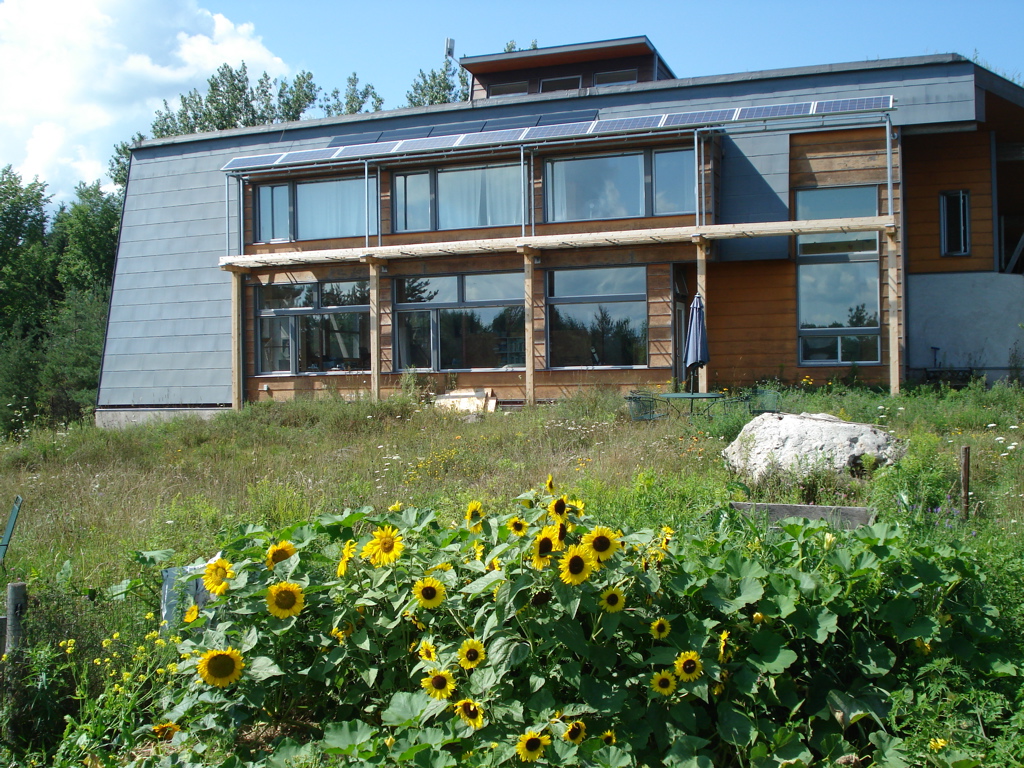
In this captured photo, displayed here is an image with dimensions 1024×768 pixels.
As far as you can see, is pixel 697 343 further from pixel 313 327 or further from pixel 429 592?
pixel 429 592

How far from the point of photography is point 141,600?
4.12 m

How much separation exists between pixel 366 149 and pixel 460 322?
3982 millimetres

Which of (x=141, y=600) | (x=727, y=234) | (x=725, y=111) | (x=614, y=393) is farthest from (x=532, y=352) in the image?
(x=141, y=600)

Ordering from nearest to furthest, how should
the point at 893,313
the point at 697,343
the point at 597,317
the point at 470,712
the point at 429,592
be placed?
the point at 470,712 < the point at 429,592 < the point at 697,343 < the point at 893,313 < the point at 597,317

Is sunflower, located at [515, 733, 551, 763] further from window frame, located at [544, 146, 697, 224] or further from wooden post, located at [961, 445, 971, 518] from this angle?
window frame, located at [544, 146, 697, 224]

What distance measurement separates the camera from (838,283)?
14.9 meters

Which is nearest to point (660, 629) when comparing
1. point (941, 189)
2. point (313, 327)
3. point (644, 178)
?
point (644, 178)

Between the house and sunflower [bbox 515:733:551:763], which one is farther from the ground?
the house

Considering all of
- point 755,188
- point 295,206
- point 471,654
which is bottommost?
point 471,654

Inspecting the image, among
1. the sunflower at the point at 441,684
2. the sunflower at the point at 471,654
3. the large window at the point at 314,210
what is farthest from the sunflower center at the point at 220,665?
the large window at the point at 314,210

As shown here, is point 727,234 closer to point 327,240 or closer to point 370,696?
point 327,240

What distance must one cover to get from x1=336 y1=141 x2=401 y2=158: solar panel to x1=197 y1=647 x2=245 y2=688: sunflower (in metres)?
14.1

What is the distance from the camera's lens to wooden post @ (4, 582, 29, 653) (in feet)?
11.3

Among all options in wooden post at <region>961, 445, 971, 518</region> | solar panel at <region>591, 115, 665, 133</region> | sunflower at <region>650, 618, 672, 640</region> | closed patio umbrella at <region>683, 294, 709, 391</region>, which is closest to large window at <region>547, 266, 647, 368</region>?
closed patio umbrella at <region>683, 294, 709, 391</region>
